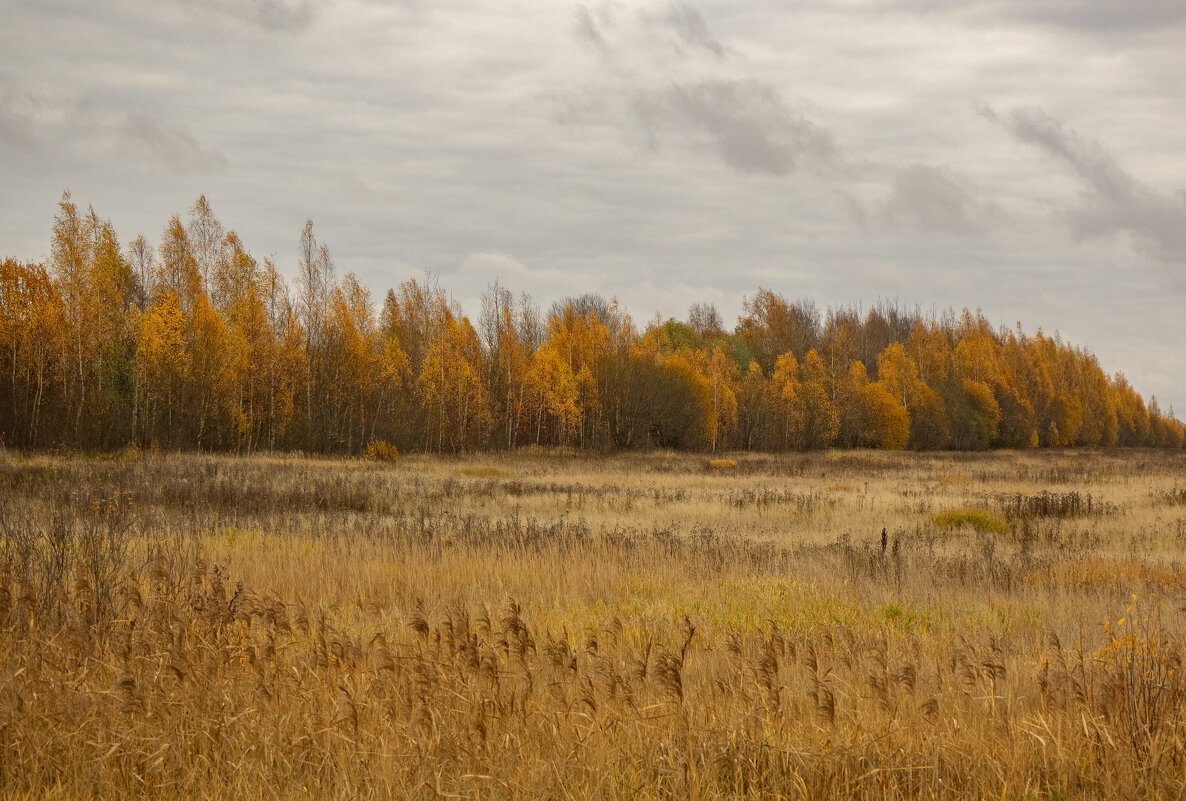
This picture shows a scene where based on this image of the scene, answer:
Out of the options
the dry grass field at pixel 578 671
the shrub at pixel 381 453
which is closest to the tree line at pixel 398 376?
the shrub at pixel 381 453

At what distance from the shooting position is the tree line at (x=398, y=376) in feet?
116

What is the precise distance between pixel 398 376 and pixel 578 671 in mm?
45895

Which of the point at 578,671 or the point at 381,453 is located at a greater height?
the point at 381,453

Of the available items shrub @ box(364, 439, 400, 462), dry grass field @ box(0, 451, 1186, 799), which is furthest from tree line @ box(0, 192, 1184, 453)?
dry grass field @ box(0, 451, 1186, 799)

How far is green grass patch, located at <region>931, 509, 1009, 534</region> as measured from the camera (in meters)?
15.6

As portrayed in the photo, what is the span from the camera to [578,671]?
492 cm

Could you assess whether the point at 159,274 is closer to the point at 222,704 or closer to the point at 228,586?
the point at 228,586

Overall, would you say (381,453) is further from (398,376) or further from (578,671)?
(578,671)

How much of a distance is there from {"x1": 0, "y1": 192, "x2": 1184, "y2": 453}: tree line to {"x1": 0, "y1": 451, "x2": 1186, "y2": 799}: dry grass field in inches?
1053

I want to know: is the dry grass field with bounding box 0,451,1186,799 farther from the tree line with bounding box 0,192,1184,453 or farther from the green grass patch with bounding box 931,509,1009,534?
the tree line with bounding box 0,192,1184,453

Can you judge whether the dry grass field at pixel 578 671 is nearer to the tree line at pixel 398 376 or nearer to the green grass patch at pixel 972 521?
the green grass patch at pixel 972 521

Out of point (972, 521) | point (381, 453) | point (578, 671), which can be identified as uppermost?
point (381, 453)

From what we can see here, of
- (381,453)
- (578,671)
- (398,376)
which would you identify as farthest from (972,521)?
(398,376)

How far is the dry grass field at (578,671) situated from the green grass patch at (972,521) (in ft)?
13.8
